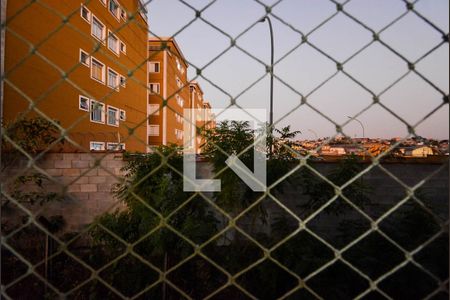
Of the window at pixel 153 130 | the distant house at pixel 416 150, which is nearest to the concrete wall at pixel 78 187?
the distant house at pixel 416 150

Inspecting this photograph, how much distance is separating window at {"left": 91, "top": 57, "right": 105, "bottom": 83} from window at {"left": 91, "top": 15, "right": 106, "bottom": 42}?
112cm

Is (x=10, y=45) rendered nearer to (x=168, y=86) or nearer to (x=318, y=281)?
(x=318, y=281)

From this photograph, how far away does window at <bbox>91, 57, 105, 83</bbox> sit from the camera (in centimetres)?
1392

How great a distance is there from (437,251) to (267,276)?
1.19 meters

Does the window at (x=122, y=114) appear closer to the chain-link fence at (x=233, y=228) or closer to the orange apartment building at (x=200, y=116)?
the chain-link fence at (x=233, y=228)

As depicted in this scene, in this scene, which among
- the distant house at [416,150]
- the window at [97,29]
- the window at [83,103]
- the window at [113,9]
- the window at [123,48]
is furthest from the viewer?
the window at [123,48]

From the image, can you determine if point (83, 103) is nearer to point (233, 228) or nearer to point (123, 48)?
point (123, 48)

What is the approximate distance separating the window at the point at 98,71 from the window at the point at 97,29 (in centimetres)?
112

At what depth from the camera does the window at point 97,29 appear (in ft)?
45.1

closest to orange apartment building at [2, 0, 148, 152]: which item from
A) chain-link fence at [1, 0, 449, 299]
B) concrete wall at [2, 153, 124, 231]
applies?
concrete wall at [2, 153, 124, 231]

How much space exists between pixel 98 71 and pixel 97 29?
1.90 meters

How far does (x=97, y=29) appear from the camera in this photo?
1440cm

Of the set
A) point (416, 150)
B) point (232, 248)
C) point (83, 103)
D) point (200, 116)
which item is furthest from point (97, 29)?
point (416, 150)

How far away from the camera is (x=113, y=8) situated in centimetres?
1591
